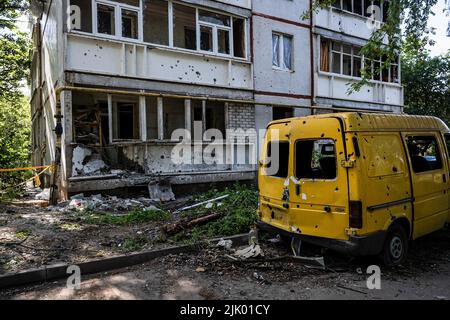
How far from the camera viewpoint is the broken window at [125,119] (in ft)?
41.8

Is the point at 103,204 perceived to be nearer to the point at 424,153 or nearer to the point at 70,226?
the point at 70,226

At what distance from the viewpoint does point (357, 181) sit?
468cm

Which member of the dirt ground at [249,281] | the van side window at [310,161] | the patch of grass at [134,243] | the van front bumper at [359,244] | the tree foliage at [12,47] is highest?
the tree foliage at [12,47]

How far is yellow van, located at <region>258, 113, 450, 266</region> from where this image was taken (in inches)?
188

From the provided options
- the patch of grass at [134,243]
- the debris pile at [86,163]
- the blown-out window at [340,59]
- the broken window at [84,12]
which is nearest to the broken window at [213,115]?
the debris pile at [86,163]

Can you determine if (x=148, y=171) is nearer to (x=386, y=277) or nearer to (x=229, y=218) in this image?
(x=229, y=218)

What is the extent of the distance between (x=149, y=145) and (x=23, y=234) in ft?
16.0

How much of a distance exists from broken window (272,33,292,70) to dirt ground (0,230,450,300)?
1063 cm

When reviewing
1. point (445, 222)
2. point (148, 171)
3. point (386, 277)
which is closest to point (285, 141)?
point (386, 277)

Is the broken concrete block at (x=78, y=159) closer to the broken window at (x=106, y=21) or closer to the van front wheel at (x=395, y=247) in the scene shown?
the broken window at (x=106, y=21)

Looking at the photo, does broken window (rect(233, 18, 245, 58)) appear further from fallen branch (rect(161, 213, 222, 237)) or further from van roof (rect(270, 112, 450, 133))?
van roof (rect(270, 112, 450, 133))

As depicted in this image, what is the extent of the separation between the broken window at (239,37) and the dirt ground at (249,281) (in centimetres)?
968

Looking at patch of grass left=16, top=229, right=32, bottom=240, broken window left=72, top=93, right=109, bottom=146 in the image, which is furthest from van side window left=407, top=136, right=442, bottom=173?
broken window left=72, top=93, right=109, bottom=146

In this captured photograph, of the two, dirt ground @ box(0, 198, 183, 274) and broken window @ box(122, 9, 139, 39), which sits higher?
broken window @ box(122, 9, 139, 39)
